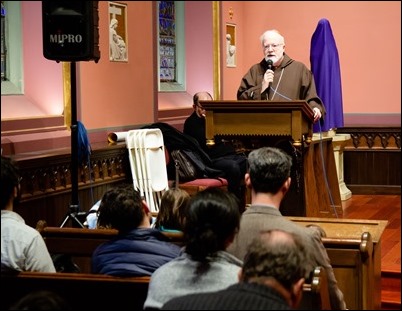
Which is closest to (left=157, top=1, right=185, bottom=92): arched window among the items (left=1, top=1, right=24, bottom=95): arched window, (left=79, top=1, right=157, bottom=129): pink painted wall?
(left=79, top=1, right=157, bottom=129): pink painted wall

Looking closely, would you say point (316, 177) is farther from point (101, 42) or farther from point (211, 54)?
point (211, 54)

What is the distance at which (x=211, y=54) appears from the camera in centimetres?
1078

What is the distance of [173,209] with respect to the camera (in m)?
4.03

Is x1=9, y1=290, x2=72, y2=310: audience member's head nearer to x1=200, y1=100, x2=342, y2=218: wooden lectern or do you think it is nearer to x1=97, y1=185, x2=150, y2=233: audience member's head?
x1=97, y1=185, x2=150, y2=233: audience member's head

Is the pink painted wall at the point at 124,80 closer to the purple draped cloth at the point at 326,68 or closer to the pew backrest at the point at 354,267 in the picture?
the purple draped cloth at the point at 326,68

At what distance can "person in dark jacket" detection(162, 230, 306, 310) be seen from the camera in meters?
1.93

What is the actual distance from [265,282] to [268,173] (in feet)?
3.66

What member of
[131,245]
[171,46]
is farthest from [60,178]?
[171,46]

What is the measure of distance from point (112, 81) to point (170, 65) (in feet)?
7.65

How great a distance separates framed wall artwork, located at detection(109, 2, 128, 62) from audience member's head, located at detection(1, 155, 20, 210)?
470 cm

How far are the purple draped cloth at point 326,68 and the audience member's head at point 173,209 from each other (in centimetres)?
434

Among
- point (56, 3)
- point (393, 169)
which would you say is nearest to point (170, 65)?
point (393, 169)

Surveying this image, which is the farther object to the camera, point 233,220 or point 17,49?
point 17,49

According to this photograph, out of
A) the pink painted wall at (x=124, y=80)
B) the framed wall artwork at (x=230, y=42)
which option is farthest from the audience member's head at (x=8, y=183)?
the framed wall artwork at (x=230, y=42)
